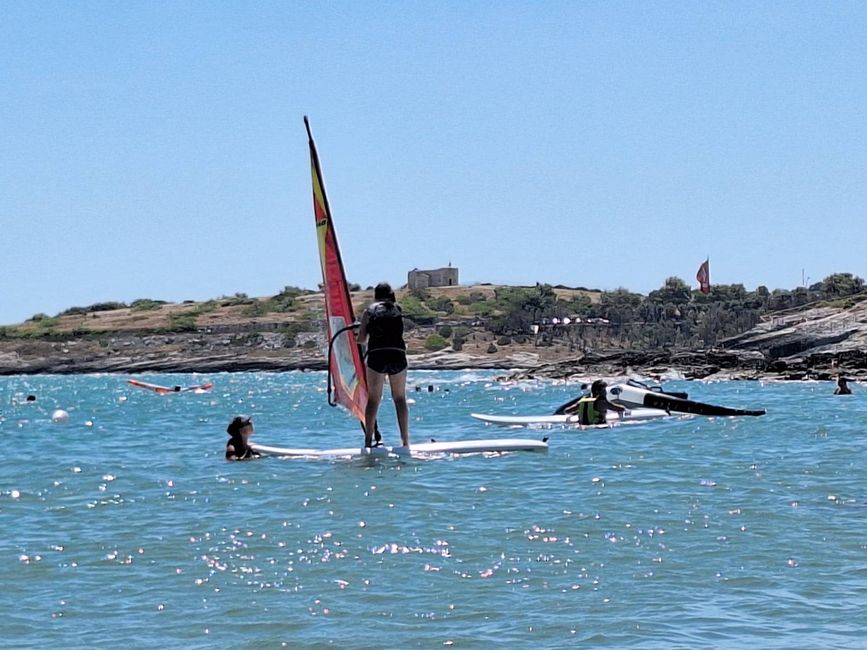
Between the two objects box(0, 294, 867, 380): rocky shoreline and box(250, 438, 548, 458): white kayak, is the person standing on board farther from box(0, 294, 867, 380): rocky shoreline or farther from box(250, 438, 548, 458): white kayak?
box(0, 294, 867, 380): rocky shoreline

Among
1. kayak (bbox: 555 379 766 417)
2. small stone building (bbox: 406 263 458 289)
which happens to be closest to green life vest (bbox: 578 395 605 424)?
kayak (bbox: 555 379 766 417)

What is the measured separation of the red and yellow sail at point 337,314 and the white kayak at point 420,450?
72 centimetres

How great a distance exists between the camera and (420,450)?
54.1ft

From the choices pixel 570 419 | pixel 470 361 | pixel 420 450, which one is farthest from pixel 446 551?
pixel 470 361

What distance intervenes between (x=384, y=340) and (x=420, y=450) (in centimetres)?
191

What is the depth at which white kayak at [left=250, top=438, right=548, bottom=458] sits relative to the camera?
1614cm

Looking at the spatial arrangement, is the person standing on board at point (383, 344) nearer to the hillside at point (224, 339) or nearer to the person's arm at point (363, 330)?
the person's arm at point (363, 330)

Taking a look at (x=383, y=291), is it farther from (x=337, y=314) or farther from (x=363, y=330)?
(x=337, y=314)

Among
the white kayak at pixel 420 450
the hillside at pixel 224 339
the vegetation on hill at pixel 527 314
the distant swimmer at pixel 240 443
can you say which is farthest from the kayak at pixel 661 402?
the hillside at pixel 224 339

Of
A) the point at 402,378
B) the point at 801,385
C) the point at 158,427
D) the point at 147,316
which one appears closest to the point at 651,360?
the point at 801,385

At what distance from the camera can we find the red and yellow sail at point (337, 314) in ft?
55.3

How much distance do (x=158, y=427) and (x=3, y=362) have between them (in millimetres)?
118492

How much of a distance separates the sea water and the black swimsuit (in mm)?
1270

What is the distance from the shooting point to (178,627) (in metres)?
7.58
